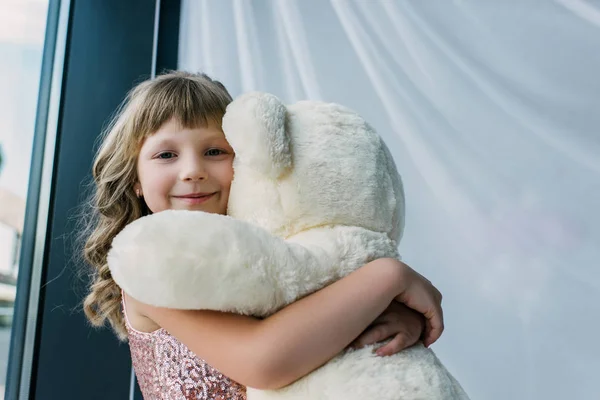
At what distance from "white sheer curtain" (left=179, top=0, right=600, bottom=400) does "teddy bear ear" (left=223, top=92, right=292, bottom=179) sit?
0.71 meters

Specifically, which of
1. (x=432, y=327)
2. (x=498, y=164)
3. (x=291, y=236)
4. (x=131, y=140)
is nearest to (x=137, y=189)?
(x=131, y=140)

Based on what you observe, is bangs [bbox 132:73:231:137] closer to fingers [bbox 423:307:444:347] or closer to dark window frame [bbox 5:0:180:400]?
fingers [bbox 423:307:444:347]

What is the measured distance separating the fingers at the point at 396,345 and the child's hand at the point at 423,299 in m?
0.05

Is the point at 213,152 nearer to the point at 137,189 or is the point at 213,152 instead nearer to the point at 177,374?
the point at 137,189

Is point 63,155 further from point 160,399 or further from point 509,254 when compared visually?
point 509,254

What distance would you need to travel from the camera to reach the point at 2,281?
141cm

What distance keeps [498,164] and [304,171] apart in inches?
28.1

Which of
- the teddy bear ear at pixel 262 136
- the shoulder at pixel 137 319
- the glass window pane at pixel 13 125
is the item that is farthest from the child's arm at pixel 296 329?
the glass window pane at pixel 13 125

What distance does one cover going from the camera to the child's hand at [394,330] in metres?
0.62

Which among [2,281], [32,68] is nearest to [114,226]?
[2,281]

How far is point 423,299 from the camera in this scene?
70 cm

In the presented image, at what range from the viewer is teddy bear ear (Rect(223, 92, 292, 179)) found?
0.65 meters

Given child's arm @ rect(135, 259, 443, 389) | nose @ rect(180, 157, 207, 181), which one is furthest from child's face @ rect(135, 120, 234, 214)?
child's arm @ rect(135, 259, 443, 389)

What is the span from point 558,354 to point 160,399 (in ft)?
2.37
